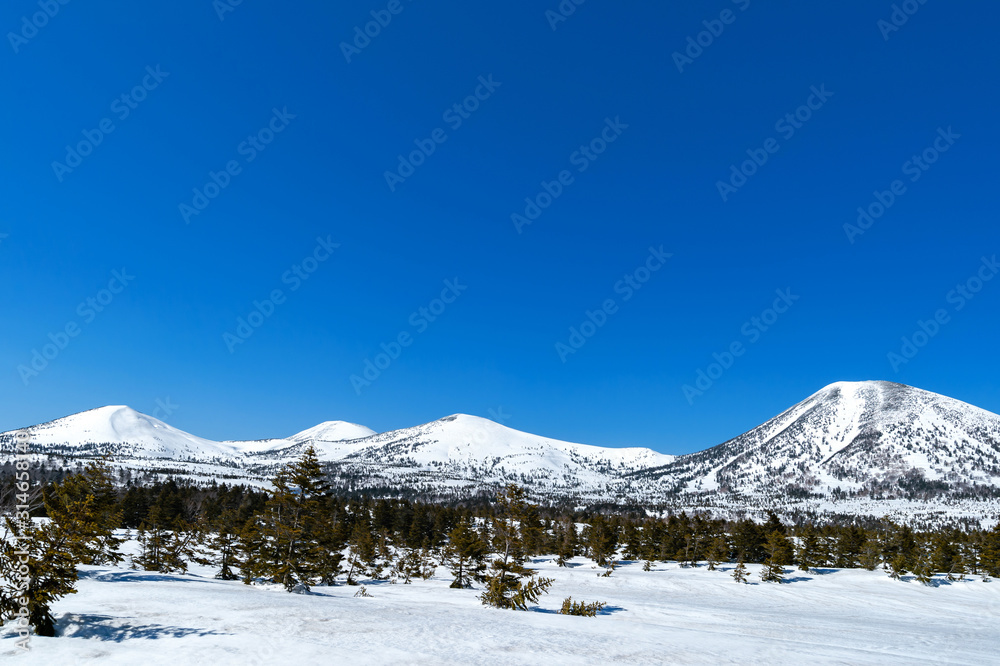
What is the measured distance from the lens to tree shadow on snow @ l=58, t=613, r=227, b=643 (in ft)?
50.4

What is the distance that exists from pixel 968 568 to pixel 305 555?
94.6 meters

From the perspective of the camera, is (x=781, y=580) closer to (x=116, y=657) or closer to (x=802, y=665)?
(x=802, y=665)

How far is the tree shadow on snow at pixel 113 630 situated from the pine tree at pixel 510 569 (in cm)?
1837

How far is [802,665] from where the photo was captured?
16.8 meters

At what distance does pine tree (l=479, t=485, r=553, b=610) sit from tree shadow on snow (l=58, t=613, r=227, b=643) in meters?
18.4

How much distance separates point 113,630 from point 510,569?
22.2 metres

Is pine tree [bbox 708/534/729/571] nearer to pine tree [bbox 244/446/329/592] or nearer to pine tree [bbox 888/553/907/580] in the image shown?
pine tree [bbox 888/553/907/580]

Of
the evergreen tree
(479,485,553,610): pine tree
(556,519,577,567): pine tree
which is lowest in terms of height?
(556,519,577,567): pine tree

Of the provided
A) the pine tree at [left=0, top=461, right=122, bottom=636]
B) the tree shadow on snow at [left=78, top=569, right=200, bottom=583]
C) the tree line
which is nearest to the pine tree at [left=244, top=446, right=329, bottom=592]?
the tree line

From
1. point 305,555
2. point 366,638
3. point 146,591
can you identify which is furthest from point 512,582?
point 146,591

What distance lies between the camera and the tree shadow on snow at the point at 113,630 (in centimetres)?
1536

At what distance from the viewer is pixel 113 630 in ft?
52.8

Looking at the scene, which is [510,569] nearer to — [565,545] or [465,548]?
[465,548]

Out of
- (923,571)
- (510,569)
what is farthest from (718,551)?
(510,569)
